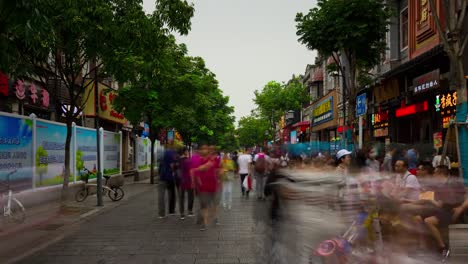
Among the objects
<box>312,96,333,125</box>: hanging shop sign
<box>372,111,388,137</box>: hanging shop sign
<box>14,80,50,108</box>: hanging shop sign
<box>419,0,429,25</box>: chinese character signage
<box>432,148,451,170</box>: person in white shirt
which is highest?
<box>419,0,429,25</box>: chinese character signage

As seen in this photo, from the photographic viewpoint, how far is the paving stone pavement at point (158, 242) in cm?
774

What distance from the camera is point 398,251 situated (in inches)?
216

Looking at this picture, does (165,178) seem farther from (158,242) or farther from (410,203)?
(410,203)

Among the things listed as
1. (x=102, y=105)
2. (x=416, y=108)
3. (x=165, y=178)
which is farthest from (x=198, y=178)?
(x=102, y=105)

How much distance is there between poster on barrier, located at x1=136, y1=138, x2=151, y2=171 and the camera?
107ft

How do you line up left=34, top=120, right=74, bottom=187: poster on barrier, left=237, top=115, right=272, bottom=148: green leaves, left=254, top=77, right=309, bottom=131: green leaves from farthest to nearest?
left=237, top=115, right=272, bottom=148: green leaves
left=254, top=77, right=309, bottom=131: green leaves
left=34, top=120, right=74, bottom=187: poster on barrier

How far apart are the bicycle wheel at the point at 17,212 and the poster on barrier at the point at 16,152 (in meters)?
1.07

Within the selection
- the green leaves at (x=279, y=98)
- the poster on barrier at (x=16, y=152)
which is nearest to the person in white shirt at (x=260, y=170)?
the poster on barrier at (x=16, y=152)

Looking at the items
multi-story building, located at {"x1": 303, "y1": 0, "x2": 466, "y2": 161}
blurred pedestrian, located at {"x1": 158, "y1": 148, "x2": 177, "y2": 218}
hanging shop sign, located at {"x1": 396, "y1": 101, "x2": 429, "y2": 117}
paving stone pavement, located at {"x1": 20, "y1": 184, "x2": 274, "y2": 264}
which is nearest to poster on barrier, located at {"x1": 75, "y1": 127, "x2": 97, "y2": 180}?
paving stone pavement, located at {"x1": 20, "y1": 184, "x2": 274, "y2": 264}

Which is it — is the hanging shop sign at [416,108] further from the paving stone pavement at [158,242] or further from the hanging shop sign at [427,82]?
the paving stone pavement at [158,242]

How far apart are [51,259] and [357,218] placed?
200 inches

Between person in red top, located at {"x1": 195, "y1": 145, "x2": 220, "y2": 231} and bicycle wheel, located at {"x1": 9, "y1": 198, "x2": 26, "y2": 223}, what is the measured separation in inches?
172

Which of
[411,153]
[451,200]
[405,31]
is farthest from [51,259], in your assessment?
[405,31]

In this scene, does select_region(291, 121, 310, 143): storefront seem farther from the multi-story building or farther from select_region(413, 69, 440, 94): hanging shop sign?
select_region(413, 69, 440, 94): hanging shop sign
